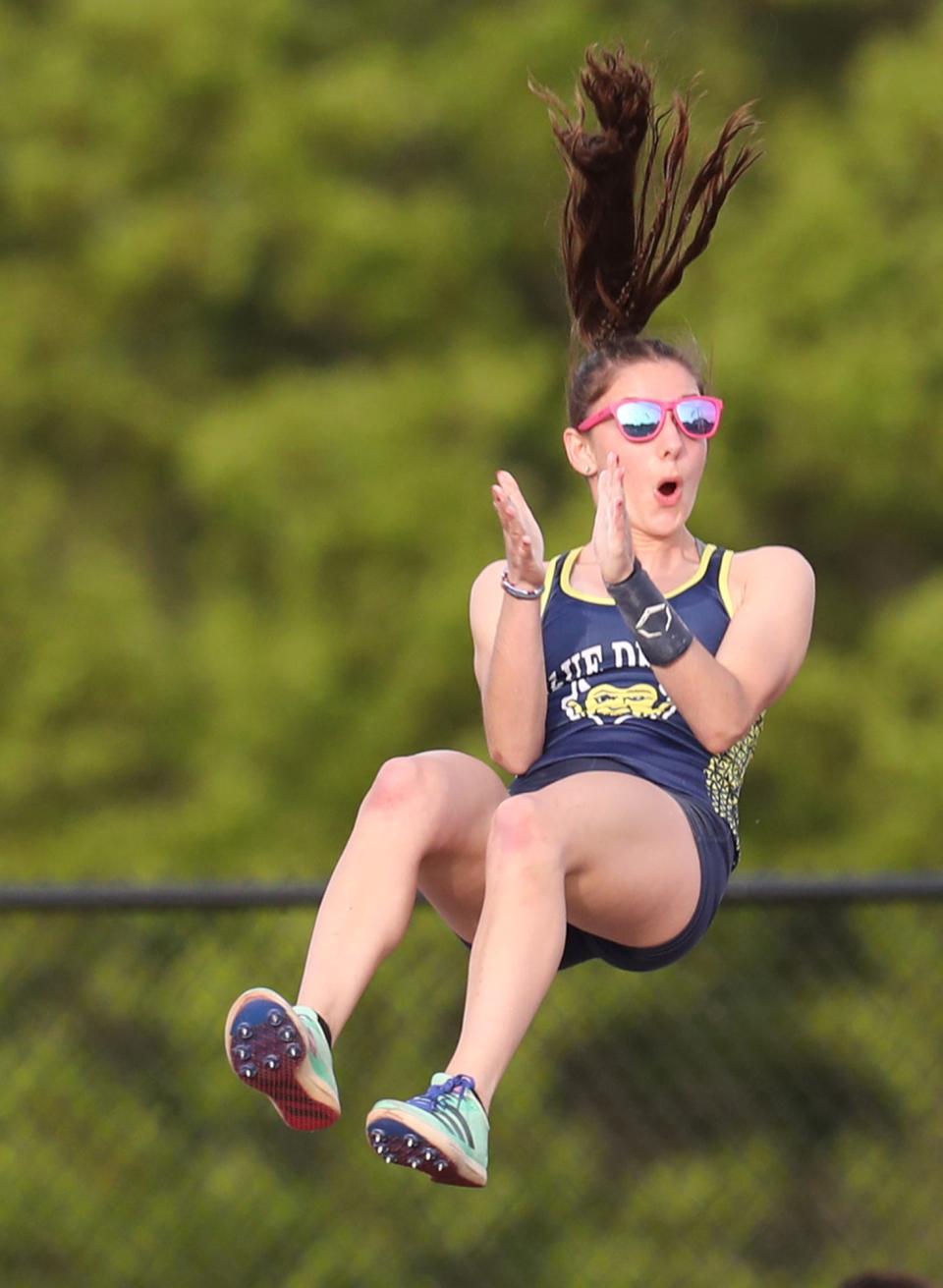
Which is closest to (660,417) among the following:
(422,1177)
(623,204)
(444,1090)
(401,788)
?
(623,204)

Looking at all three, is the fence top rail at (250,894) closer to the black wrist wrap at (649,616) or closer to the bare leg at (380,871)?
the bare leg at (380,871)

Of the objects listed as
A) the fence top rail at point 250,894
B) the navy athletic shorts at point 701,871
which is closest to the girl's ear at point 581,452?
the navy athletic shorts at point 701,871

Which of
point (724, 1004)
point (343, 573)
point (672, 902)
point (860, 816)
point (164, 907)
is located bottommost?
point (860, 816)

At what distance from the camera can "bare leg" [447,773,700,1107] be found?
2865 millimetres

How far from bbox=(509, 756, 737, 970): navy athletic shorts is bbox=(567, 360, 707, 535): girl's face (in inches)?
15.1

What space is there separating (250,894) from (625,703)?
5.69 ft

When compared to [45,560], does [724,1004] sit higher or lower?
higher

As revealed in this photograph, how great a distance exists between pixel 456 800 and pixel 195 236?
698cm

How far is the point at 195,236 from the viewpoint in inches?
381

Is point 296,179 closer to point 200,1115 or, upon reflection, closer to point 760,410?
point 760,410

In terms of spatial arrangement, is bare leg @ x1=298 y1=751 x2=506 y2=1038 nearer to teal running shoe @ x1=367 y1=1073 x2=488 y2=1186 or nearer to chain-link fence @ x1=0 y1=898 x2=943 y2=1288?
teal running shoe @ x1=367 y1=1073 x2=488 y2=1186

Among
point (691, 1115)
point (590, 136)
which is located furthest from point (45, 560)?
point (590, 136)

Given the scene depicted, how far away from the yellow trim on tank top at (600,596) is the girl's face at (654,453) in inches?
3.9

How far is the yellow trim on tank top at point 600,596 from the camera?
3309mm
